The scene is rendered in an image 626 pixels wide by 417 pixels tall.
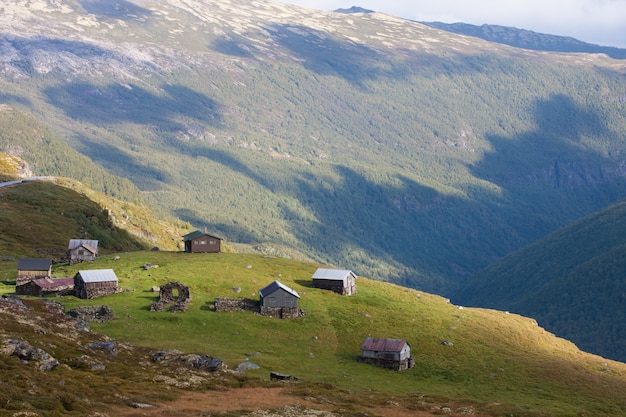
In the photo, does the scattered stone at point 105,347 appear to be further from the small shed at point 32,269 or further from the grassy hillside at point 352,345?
the small shed at point 32,269

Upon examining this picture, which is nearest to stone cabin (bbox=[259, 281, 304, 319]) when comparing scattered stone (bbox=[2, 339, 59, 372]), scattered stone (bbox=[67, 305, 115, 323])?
scattered stone (bbox=[67, 305, 115, 323])

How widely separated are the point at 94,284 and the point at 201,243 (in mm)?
42192

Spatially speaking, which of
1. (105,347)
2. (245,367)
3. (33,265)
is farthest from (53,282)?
(245,367)

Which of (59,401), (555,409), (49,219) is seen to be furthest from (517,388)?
(49,219)

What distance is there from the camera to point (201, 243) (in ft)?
530

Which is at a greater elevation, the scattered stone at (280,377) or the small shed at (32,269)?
the scattered stone at (280,377)

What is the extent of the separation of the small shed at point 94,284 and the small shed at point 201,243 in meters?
37.2

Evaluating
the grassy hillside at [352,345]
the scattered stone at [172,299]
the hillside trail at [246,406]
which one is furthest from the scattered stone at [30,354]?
the scattered stone at [172,299]

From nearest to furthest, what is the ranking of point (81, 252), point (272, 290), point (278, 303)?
point (272, 290), point (278, 303), point (81, 252)

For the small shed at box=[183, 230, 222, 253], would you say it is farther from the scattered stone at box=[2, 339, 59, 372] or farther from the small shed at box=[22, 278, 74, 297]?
the scattered stone at box=[2, 339, 59, 372]

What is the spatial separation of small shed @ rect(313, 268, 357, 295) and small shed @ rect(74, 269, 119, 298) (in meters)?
34.6

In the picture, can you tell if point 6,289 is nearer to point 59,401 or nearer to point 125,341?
point 125,341

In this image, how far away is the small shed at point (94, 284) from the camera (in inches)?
4734

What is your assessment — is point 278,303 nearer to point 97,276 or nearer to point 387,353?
point 387,353
